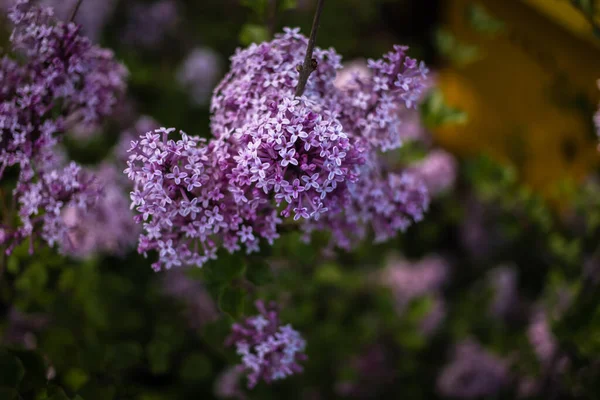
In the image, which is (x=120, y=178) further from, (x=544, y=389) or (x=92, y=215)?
(x=544, y=389)

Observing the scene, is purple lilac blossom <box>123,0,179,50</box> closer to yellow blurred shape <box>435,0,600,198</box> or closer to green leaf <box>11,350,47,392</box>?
yellow blurred shape <box>435,0,600,198</box>

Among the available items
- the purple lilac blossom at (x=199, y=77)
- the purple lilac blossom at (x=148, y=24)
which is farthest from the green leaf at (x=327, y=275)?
the purple lilac blossom at (x=148, y=24)

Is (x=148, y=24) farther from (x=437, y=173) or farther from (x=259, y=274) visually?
(x=259, y=274)

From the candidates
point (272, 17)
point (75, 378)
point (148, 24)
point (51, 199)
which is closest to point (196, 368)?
point (75, 378)

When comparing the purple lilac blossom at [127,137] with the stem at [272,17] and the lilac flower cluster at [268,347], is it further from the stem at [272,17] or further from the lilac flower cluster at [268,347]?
the lilac flower cluster at [268,347]

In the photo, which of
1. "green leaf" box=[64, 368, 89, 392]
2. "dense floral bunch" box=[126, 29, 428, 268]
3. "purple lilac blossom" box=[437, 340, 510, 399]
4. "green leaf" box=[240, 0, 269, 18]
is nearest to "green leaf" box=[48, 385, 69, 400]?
"green leaf" box=[64, 368, 89, 392]

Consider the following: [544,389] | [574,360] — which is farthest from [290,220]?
[544,389]
